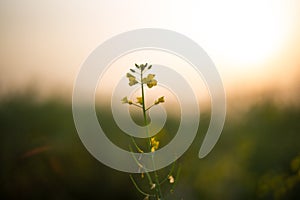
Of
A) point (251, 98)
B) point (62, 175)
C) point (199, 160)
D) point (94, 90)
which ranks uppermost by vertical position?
point (251, 98)

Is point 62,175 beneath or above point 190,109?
beneath

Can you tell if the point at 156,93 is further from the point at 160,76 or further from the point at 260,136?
the point at 260,136

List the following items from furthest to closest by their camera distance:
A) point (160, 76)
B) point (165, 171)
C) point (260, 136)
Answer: point (260, 136)
point (165, 171)
point (160, 76)

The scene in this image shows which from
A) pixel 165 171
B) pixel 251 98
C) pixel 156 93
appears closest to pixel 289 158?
pixel 251 98

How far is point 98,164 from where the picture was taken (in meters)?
1.13

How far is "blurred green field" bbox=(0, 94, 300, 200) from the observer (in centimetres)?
112

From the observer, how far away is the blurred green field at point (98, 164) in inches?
44.0

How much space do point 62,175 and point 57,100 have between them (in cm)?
22

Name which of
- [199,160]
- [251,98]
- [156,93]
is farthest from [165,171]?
[251,98]

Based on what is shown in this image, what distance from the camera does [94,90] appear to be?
101 centimetres

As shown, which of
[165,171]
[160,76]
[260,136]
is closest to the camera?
[160,76]

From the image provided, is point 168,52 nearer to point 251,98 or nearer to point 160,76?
point 160,76

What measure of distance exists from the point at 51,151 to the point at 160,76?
1.37ft

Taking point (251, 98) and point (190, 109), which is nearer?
point (190, 109)
